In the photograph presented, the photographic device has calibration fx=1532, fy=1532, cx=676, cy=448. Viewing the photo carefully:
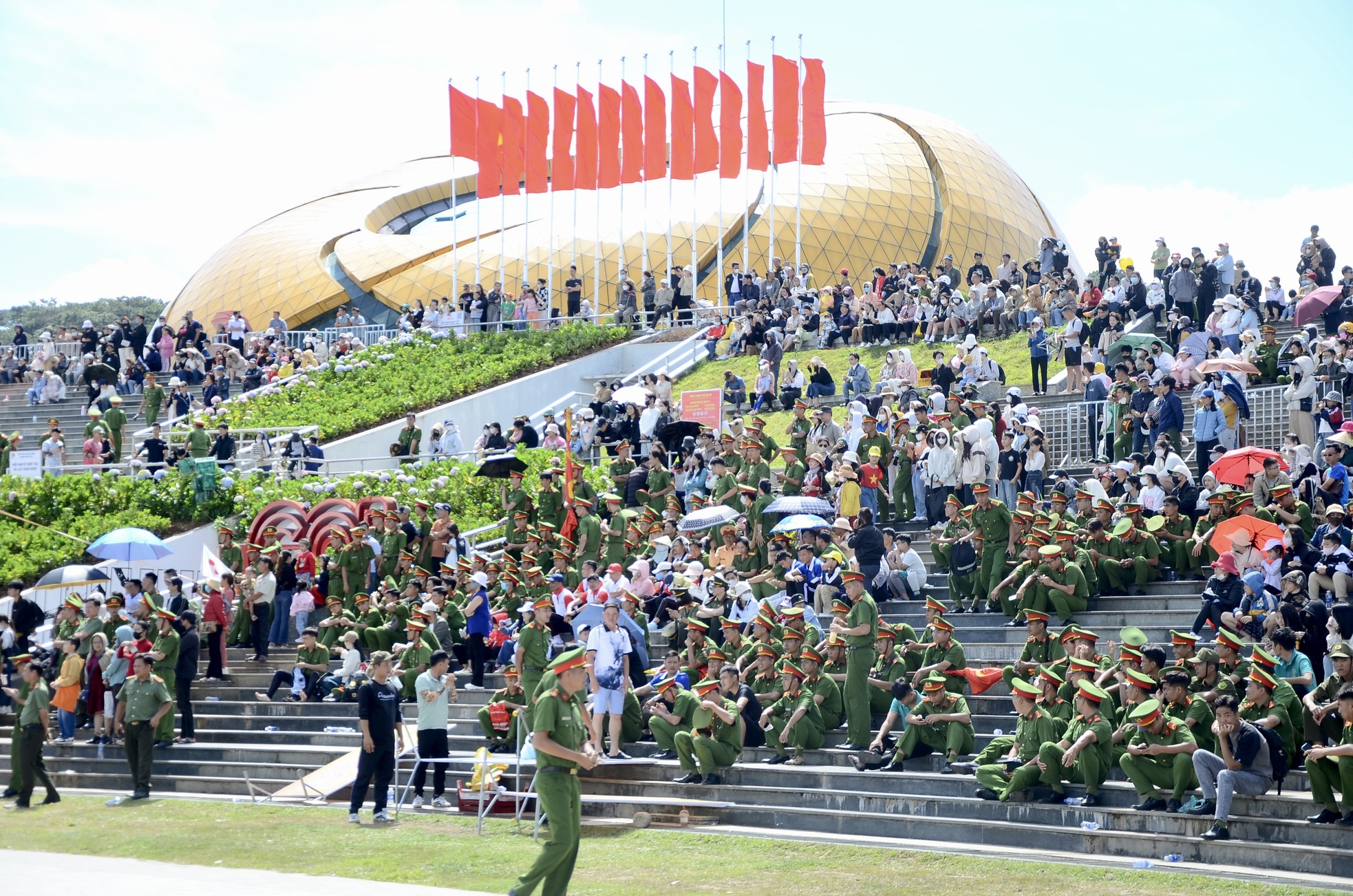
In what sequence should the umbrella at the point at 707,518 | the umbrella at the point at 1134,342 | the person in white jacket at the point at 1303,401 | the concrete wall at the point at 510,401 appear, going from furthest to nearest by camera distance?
the concrete wall at the point at 510,401, the umbrella at the point at 1134,342, the person in white jacket at the point at 1303,401, the umbrella at the point at 707,518

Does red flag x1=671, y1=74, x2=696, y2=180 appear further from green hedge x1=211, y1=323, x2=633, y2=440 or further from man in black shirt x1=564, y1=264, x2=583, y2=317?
green hedge x1=211, y1=323, x2=633, y2=440

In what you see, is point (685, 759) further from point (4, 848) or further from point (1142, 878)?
point (4, 848)

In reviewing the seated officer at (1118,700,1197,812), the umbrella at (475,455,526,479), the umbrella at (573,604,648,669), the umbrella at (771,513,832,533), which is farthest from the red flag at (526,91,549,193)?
the seated officer at (1118,700,1197,812)

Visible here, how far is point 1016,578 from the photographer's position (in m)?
15.5

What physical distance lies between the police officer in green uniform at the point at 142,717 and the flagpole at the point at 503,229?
24194mm

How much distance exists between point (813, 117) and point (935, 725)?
2504 centimetres

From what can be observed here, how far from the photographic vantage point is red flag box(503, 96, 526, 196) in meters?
37.8

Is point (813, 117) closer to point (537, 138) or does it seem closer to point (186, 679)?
point (537, 138)

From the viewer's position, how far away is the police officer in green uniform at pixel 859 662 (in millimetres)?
13711

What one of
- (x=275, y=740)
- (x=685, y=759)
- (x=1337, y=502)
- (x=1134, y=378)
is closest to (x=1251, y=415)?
(x=1134, y=378)

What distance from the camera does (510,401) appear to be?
31.2 meters

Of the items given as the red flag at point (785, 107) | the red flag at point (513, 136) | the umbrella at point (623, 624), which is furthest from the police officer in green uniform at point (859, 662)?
the red flag at point (513, 136)

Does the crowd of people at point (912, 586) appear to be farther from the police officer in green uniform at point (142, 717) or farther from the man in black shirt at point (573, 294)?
the man in black shirt at point (573, 294)

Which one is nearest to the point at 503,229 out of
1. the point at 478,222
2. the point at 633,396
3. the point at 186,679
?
the point at 478,222
